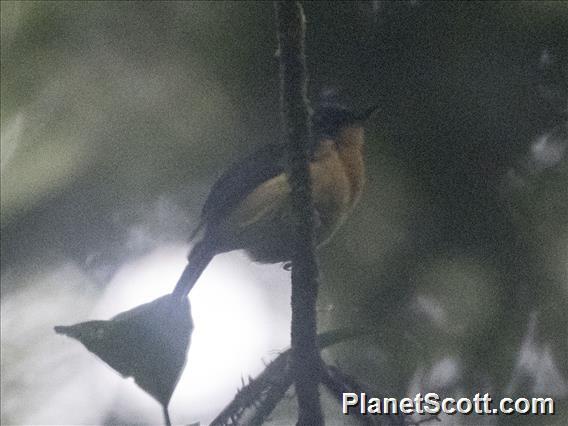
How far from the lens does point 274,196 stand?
1.29 m

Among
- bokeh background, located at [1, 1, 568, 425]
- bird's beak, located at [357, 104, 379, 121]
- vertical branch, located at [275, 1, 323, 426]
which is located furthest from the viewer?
bird's beak, located at [357, 104, 379, 121]

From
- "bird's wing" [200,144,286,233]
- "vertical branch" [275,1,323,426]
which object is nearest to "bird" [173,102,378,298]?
"bird's wing" [200,144,286,233]

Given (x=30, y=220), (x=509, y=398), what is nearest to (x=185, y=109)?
(x=30, y=220)

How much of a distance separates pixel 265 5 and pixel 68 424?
639 millimetres

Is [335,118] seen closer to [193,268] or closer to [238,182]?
Result: [238,182]

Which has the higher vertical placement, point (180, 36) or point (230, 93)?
point (180, 36)

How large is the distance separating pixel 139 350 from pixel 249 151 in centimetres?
43

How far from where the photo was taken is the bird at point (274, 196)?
4.02ft

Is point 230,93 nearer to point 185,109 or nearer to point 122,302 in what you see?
point 185,109

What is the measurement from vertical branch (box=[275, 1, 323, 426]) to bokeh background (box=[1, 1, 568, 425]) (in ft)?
0.21

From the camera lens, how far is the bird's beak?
117cm

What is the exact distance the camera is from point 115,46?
4.27ft

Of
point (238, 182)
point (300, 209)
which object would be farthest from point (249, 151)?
point (300, 209)

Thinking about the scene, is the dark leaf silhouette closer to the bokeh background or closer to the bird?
the bokeh background
